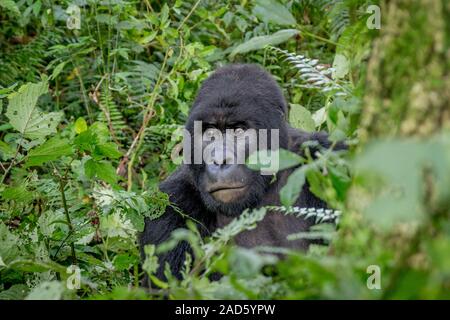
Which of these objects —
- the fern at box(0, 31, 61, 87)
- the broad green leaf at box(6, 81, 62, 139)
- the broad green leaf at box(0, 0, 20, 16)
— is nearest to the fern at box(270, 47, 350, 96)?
the broad green leaf at box(6, 81, 62, 139)

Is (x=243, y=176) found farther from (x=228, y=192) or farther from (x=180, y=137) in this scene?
(x=180, y=137)

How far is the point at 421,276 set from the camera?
4.85 feet

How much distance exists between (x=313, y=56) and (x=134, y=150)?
194 cm

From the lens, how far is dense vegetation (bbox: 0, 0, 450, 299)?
A: 1.51m

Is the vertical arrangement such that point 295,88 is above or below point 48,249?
above

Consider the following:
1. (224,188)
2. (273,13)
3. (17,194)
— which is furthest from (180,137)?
(273,13)

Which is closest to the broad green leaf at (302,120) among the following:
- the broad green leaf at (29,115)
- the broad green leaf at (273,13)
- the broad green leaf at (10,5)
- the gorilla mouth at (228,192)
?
the gorilla mouth at (228,192)

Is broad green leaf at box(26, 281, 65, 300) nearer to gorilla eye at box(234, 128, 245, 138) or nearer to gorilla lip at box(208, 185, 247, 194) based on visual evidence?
gorilla lip at box(208, 185, 247, 194)

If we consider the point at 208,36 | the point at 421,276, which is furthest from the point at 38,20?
the point at 421,276

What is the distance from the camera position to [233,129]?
178 inches

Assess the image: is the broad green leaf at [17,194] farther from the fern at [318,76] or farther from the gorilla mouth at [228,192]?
the fern at [318,76]

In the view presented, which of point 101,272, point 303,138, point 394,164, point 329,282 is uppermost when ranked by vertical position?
point 394,164

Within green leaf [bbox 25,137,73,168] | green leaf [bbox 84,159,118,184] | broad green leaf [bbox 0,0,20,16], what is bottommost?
green leaf [bbox 84,159,118,184]
